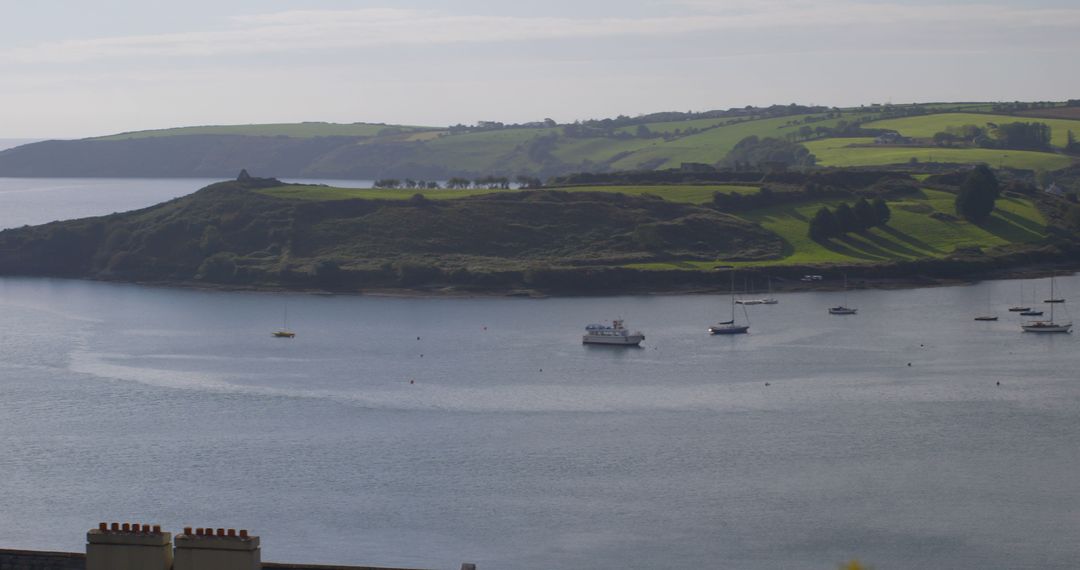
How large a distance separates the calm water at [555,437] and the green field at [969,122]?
9290 cm

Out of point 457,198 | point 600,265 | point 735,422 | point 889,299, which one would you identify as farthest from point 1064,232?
point 735,422

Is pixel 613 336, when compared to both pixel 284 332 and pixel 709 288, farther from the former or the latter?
pixel 709 288

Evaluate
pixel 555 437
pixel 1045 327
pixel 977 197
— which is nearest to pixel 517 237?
pixel 977 197

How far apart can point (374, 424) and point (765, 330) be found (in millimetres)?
32230

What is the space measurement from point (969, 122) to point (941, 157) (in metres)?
27.4

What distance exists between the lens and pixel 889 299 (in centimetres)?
10288

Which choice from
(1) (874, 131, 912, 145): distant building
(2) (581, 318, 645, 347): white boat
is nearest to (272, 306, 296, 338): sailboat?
(2) (581, 318, 645, 347): white boat

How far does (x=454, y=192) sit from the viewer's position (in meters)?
138

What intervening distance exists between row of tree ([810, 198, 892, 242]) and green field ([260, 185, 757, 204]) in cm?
1109

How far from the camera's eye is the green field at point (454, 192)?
129125mm

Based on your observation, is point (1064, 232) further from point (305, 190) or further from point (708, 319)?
point (305, 190)

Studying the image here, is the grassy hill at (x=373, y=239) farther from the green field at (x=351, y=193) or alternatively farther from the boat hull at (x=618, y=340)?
the boat hull at (x=618, y=340)

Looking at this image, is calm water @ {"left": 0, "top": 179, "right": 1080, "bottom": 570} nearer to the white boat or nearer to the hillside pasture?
the white boat

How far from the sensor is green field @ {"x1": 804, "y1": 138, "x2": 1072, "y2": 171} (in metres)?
166
